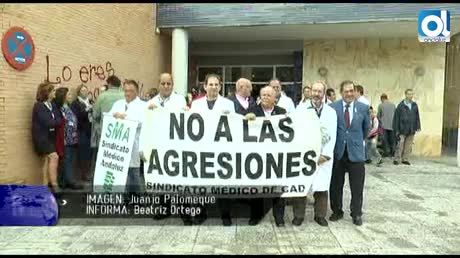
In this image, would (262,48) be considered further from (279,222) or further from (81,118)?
(279,222)

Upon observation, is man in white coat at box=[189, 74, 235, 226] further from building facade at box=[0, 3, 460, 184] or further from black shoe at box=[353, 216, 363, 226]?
building facade at box=[0, 3, 460, 184]

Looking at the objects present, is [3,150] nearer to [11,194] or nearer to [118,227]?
[11,194]

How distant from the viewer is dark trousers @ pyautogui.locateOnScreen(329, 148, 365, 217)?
6.36 metres

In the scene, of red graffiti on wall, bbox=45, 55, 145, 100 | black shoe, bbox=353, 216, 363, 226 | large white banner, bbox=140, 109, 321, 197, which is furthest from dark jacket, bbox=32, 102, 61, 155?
black shoe, bbox=353, 216, 363, 226

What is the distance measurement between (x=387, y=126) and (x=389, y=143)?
0.51 meters

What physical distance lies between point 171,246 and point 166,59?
11346mm

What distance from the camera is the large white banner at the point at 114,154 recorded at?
6324mm

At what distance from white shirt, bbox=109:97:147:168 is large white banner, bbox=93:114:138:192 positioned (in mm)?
76

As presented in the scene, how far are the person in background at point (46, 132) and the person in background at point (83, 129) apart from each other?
3.32ft

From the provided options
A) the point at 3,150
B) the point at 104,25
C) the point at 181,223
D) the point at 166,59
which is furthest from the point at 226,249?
the point at 166,59

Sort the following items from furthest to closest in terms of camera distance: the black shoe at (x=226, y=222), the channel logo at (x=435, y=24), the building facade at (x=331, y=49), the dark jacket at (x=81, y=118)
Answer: the building facade at (x=331, y=49), the channel logo at (x=435, y=24), the dark jacket at (x=81, y=118), the black shoe at (x=226, y=222)

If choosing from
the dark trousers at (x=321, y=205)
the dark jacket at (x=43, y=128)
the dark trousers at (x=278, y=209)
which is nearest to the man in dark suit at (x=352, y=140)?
the dark trousers at (x=321, y=205)

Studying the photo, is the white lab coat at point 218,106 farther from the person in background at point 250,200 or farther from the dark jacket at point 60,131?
the dark jacket at point 60,131

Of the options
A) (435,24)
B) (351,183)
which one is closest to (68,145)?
(351,183)
